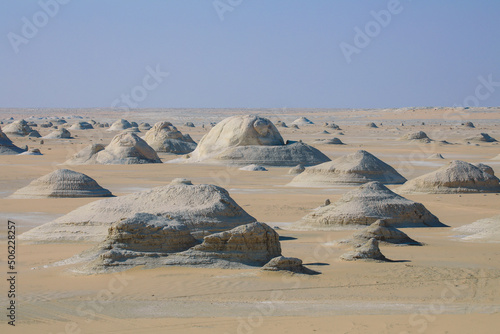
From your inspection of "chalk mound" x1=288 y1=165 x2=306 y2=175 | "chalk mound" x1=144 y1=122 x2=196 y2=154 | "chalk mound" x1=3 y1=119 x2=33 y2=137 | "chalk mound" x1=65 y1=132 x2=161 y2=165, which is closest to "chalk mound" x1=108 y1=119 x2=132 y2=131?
"chalk mound" x1=3 y1=119 x2=33 y2=137

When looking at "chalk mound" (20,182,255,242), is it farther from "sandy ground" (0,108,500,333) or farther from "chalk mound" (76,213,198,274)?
"chalk mound" (76,213,198,274)

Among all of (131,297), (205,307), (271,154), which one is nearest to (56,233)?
(131,297)

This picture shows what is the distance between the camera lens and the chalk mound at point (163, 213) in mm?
12383

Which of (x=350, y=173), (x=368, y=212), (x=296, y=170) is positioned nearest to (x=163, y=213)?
(x=368, y=212)

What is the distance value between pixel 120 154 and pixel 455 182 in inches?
660

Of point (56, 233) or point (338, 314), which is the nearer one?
point (338, 314)

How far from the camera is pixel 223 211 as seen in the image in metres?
12.7

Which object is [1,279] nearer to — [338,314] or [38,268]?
[38,268]

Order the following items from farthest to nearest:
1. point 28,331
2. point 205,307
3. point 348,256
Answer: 1. point 348,256
2. point 205,307
3. point 28,331

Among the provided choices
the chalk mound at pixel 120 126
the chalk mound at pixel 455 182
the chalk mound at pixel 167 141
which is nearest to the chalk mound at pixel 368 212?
the chalk mound at pixel 455 182

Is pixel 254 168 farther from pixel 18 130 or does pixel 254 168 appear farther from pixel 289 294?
pixel 18 130

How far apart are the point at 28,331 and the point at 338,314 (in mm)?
3085

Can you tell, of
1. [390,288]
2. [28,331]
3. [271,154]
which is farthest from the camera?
[271,154]

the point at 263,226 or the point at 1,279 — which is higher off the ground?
the point at 263,226
